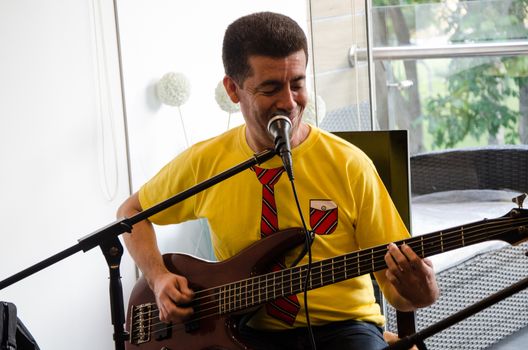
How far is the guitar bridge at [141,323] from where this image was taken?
200cm

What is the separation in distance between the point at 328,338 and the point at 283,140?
1.84 feet

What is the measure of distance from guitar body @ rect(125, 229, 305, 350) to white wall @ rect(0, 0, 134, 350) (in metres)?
0.61

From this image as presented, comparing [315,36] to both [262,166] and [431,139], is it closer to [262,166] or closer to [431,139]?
[262,166]

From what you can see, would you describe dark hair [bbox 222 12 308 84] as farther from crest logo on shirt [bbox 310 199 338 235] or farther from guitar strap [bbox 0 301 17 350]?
guitar strap [bbox 0 301 17 350]

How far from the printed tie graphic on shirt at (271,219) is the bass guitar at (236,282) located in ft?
0.17

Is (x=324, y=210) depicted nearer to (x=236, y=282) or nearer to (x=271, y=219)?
(x=271, y=219)

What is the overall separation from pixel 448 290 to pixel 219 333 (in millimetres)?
1140

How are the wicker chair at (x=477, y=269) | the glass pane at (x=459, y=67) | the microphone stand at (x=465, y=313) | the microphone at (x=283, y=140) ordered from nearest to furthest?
1. the microphone stand at (x=465, y=313)
2. the microphone at (x=283, y=140)
3. the wicker chair at (x=477, y=269)
4. the glass pane at (x=459, y=67)

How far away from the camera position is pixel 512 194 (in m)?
3.06

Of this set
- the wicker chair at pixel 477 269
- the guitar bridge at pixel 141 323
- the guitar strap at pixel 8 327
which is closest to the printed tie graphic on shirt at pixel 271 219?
the guitar bridge at pixel 141 323

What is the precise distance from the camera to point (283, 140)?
1450 millimetres

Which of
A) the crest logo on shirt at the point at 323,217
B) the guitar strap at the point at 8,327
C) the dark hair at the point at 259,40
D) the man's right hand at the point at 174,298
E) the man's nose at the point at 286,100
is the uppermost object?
the dark hair at the point at 259,40

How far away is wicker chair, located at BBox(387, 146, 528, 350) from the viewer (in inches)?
111

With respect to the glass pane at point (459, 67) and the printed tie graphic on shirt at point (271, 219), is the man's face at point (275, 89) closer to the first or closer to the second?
the printed tie graphic on shirt at point (271, 219)
